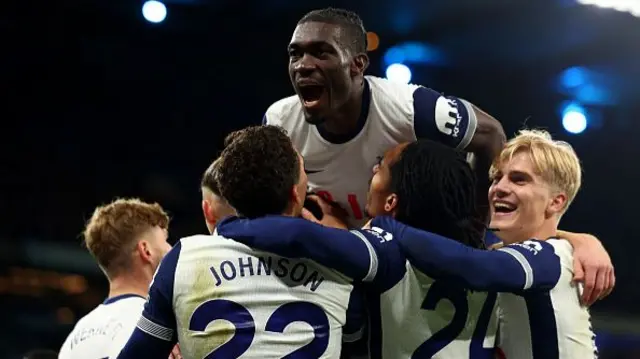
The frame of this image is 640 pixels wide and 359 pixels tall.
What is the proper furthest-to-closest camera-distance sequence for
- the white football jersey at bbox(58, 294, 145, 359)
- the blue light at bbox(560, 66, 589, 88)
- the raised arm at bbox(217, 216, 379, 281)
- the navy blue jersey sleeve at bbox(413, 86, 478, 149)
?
the blue light at bbox(560, 66, 589, 88) → the white football jersey at bbox(58, 294, 145, 359) → the navy blue jersey sleeve at bbox(413, 86, 478, 149) → the raised arm at bbox(217, 216, 379, 281)

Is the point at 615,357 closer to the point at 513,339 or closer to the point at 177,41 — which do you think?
the point at 177,41

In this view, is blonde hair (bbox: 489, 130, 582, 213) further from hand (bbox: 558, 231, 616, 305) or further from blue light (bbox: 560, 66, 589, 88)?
blue light (bbox: 560, 66, 589, 88)

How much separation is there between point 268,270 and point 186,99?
24.9ft

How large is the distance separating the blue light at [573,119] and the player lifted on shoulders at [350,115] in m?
5.52

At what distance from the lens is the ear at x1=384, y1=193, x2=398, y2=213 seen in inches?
66.4

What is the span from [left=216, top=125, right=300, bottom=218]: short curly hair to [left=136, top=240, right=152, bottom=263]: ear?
1.01 m

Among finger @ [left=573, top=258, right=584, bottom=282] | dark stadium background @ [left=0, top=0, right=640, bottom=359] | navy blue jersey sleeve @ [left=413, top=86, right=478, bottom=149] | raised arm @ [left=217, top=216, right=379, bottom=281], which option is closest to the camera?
raised arm @ [left=217, top=216, right=379, bottom=281]

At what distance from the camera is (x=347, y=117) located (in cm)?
226

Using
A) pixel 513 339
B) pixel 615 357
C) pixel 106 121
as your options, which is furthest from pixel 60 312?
pixel 513 339

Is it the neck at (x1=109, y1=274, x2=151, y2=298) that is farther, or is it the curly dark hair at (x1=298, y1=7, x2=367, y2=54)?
the neck at (x1=109, y1=274, x2=151, y2=298)

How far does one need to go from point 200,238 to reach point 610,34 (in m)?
5.67

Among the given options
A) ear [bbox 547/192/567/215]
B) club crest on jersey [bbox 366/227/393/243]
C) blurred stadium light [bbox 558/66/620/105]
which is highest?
blurred stadium light [bbox 558/66/620/105]

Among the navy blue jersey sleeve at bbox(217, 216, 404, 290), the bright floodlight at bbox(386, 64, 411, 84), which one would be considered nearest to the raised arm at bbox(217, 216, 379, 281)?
the navy blue jersey sleeve at bbox(217, 216, 404, 290)

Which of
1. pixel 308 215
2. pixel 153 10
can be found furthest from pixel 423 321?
pixel 153 10
